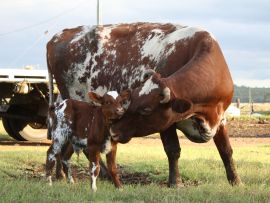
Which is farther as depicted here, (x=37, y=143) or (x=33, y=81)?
(x=37, y=143)

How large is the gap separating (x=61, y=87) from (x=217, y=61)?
363 centimetres

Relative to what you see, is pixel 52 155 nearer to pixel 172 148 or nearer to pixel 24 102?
pixel 172 148

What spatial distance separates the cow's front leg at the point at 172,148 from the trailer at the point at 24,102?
7777 millimetres

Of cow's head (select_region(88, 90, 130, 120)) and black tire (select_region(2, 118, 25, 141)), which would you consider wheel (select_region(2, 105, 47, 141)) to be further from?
cow's head (select_region(88, 90, 130, 120))

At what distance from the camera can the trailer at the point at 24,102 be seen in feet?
56.2

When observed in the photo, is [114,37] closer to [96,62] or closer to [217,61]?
[96,62]

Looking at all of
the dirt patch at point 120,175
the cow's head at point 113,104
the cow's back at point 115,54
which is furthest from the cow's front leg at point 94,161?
the dirt patch at point 120,175

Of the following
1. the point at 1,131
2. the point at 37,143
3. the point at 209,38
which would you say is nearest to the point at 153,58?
the point at 209,38

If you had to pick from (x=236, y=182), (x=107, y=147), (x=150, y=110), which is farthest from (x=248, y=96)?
(x=150, y=110)

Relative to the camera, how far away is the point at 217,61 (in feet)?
30.9

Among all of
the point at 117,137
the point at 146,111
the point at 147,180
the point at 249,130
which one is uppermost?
the point at 146,111

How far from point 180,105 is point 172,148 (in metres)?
1.53

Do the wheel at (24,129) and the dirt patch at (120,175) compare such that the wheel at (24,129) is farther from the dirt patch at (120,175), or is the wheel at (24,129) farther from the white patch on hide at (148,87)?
the white patch on hide at (148,87)

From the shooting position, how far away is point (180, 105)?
8.30 metres
